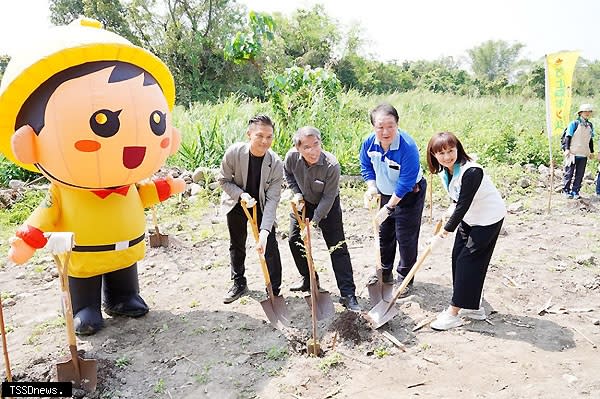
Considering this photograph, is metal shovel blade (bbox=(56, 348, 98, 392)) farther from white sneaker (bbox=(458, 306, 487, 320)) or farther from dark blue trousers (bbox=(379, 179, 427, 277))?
white sneaker (bbox=(458, 306, 487, 320))

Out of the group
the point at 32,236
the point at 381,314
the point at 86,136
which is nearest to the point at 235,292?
the point at 381,314

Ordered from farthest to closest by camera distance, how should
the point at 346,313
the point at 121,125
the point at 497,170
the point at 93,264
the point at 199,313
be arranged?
the point at 497,170 < the point at 199,313 < the point at 346,313 < the point at 93,264 < the point at 121,125

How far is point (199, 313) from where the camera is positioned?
3.99 m

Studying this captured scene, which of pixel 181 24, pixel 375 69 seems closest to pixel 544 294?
pixel 181 24

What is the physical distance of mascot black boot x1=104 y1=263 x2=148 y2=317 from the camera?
377 centimetres

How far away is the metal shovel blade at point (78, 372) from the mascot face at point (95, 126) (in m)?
1.09

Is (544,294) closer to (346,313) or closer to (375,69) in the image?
(346,313)

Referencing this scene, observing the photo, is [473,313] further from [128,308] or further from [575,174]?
[575,174]

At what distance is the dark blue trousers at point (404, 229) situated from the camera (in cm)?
396

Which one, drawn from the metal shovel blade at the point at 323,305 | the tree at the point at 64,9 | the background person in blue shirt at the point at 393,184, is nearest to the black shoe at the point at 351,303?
the metal shovel blade at the point at 323,305

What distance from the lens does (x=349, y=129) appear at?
9.32 metres

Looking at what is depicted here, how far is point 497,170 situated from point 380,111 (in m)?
6.10

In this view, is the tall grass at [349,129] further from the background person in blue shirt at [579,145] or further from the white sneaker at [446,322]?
the white sneaker at [446,322]

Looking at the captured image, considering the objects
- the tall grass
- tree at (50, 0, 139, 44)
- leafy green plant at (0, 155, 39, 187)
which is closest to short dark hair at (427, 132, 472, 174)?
the tall grass
